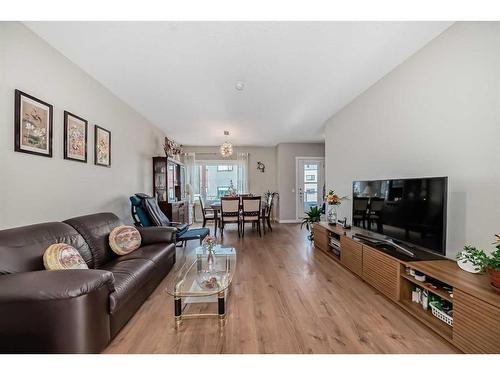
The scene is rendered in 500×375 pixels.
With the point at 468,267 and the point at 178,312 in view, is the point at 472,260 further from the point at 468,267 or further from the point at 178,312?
the point at 178,312

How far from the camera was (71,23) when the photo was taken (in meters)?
1.90

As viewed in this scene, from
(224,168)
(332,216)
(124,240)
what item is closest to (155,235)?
(124,240)

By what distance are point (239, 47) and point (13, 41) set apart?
1886mm

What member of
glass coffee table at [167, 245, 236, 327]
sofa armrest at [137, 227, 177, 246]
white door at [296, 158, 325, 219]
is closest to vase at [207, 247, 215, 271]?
glass coffee table at [167, 245, 236, 327]

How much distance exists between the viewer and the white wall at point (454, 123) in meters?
1.73

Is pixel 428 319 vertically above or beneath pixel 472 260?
beneath

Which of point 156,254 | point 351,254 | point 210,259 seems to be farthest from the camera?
point 351,254

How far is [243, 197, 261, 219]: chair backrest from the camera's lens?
17.2 ft

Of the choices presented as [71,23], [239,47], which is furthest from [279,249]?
[71,23]

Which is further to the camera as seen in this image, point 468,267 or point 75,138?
point 75,138

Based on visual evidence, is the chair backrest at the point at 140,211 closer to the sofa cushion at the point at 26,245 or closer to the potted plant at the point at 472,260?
the sofa cushion at the point at 26,245

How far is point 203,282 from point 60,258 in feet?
3.61

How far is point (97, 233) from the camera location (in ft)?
7.85
